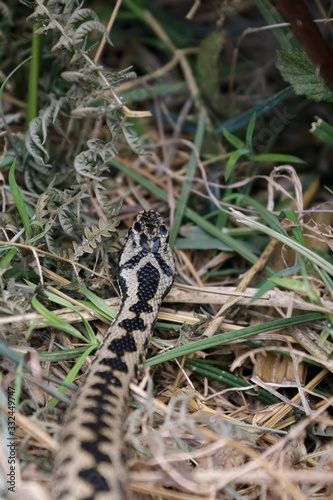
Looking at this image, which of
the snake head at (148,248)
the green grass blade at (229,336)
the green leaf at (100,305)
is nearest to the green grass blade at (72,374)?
the green leaf at (100,305)

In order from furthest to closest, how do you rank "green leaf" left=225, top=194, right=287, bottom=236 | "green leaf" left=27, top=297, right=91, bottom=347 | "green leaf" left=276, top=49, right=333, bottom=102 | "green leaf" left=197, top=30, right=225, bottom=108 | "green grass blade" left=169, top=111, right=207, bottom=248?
1. "green leaf" left=197, top=30, right=225, bottom=108
2. "green grass blade" left=169, top=111, right=207, bottom=248
3. "green leaf" left=225, top=194, right=287, bottom=236
4. "green leaf" left=276, top=49, right=333, bottom=102
5. "green leaf" left=27, top=297, right=91, bottom=347

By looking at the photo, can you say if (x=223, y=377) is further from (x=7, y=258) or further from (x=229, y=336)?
(x=7, y=258)

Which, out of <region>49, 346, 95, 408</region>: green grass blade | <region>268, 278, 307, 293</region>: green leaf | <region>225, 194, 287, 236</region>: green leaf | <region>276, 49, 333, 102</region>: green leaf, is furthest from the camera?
<region>225, 194, 287, 236</region>: green leaf

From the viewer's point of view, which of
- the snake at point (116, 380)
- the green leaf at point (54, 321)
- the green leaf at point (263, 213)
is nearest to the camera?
the snake at point (116, 380)

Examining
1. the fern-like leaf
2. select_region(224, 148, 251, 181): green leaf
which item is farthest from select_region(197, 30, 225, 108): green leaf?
the fern-like leaf

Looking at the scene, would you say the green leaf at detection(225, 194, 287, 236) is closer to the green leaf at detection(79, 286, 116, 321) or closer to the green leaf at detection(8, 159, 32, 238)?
the green leaf at detection(79, 286, 116, 321)

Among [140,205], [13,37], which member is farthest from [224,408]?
[13,37]

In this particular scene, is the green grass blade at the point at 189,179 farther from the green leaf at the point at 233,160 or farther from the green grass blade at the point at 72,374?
the green grass blade at the point at 72,374
